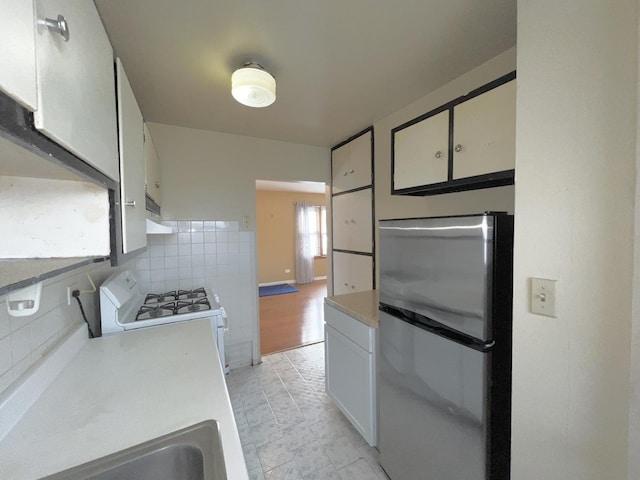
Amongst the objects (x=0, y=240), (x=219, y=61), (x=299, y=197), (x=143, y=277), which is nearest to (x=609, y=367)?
(x=0, y=240)

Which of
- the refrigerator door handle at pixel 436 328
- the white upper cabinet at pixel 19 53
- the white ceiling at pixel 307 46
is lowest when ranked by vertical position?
the refrigerator door handle at pixel 436 328

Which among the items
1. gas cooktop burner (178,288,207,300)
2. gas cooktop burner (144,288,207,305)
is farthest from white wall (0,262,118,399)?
gas cooktop burner (178,288,207,300)

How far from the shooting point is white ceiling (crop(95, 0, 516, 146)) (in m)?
1.16

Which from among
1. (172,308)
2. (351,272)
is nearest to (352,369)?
(351,272)

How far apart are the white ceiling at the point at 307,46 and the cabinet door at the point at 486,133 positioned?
38 centimetres

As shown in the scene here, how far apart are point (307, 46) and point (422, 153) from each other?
0.86 metres

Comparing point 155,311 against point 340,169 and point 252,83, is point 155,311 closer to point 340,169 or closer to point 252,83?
point 252,83

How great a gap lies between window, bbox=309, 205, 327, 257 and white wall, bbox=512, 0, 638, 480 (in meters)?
6.11

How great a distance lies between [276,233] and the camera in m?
6.68

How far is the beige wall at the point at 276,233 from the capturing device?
6484mm

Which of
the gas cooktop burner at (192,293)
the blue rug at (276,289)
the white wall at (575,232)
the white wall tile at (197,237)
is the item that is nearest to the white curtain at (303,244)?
the blue rug at (276,289)

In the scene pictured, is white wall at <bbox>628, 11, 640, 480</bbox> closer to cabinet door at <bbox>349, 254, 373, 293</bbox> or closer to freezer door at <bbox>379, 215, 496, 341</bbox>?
freezer door at <bbox>379, 215, 496, 341</bbox>

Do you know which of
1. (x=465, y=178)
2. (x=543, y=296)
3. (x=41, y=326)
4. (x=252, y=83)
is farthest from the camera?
(x=252, y=83)

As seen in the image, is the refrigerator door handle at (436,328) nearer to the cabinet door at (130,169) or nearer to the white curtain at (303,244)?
the cabinet door at (130,169)
